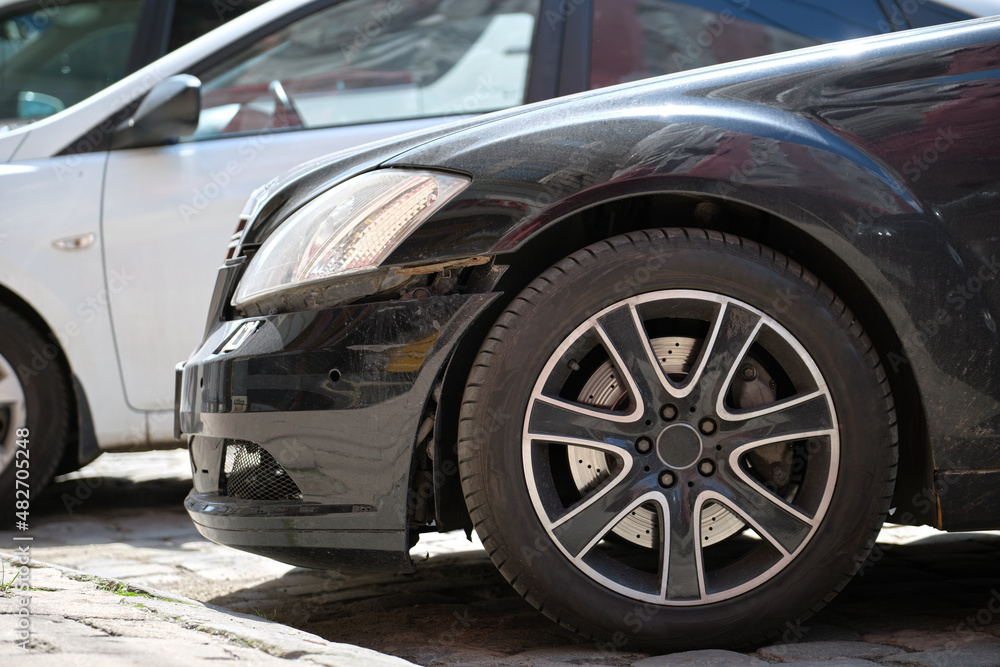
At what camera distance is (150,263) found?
3.55 meters

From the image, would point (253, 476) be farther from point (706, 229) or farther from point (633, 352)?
point (706, 229)

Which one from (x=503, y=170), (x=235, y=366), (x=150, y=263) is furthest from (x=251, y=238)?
(x=150, y=263)

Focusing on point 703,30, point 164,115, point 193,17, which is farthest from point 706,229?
point 193,17

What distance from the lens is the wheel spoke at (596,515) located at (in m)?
1.98

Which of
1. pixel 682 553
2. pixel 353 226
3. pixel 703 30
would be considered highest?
pixel 703 30

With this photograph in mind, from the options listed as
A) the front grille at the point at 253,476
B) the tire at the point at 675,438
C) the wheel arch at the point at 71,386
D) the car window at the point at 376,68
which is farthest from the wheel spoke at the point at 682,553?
the wheel arch at the point at 71,386

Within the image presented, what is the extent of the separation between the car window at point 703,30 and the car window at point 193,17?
155 centimetres

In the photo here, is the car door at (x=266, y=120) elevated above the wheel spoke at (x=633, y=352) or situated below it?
above

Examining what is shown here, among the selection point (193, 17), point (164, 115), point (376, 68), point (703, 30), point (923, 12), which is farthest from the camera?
point (376, 68)

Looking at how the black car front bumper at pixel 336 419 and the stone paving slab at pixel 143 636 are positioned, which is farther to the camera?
the black car front bumper at pixel 336 419

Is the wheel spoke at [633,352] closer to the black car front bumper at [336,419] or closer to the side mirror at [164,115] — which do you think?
the black car front bumper at [336,419]

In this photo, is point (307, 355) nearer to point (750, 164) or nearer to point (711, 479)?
point (711, 479)

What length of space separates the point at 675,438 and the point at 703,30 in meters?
2.20

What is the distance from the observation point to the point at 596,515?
6.50 feet
